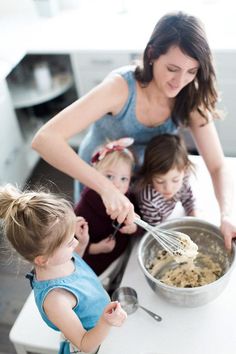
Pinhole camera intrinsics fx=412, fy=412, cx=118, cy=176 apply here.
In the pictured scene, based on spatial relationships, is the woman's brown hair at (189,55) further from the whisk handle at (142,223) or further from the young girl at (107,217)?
the whisk handle at (142,223)

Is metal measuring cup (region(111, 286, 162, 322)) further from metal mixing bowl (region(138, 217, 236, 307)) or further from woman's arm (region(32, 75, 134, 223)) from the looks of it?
woman's arm (region(32, 75, 134, 223))

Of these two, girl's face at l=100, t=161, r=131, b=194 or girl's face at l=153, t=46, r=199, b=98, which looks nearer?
girl's face at l=153, t=46, r=199, b=98

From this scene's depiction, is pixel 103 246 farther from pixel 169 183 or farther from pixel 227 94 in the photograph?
pixel 227 94

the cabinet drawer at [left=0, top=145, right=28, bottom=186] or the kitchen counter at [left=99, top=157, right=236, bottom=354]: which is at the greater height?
the kitchen counter at [left=99, top=157, right=236, bottom=354]

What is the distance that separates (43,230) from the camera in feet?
2.78

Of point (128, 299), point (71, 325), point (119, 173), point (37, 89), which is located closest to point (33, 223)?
point (71, 325)

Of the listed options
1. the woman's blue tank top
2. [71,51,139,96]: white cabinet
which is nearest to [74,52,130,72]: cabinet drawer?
[71,51,139,96]: white cabinet

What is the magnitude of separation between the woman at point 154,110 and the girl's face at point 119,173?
0.08m

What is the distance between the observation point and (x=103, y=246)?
1.24m

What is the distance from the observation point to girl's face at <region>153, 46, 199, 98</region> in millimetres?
1142

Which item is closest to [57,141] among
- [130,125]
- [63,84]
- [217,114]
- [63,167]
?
[63,167]

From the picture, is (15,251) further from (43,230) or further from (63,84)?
(63,84)

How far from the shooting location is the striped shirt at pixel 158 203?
1215 mm

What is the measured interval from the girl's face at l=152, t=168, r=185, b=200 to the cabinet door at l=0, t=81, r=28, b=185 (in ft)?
3.86
